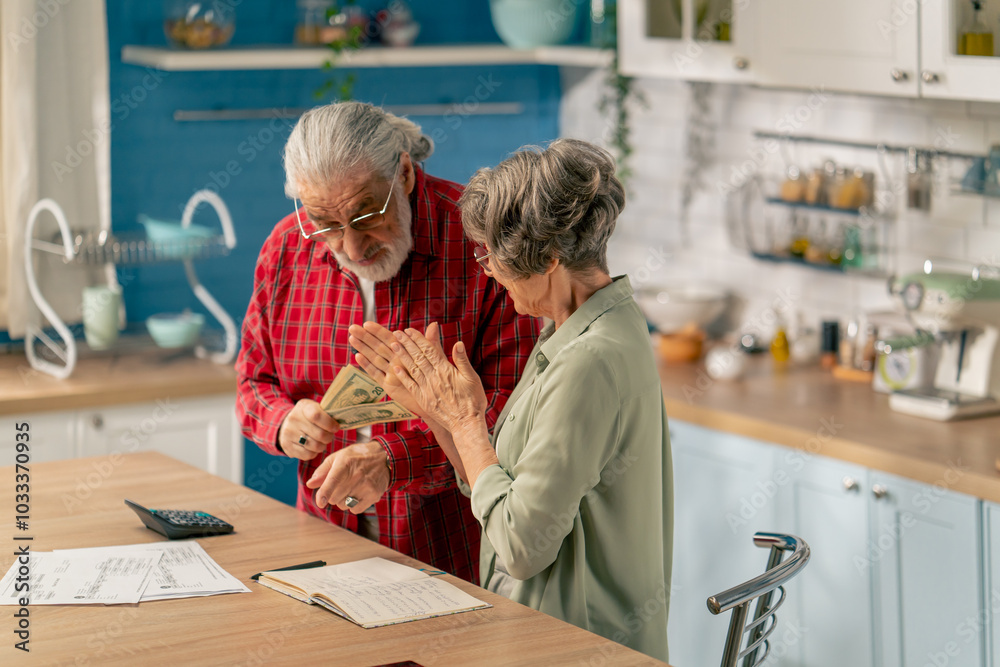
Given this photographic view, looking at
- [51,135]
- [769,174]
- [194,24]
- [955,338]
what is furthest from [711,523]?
[51,135]

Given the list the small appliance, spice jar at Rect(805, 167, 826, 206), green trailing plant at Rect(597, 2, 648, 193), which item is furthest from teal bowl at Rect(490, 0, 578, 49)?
the small appliance

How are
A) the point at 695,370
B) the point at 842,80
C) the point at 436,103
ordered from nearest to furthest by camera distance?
the point at 842,80, the point at 695,370, the point at 436,103

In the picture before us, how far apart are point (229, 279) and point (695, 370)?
5.81 feet

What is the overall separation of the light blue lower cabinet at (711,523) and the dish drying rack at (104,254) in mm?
1587

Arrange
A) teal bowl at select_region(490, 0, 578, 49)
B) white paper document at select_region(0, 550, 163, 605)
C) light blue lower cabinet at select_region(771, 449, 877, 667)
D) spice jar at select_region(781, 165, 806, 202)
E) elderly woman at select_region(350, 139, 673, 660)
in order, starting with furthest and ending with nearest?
teal bowl at select_region(490, 0, 578, 49) → spice jar at select_region(781, 165, 806, 202) → light blue lower cabinet at select_region(771, 449, 877, 667) → white paper document at select_region(0, 550, 163, 605) → elderly woman at select_region(350, 139, 673, 660)

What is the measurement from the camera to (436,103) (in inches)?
184

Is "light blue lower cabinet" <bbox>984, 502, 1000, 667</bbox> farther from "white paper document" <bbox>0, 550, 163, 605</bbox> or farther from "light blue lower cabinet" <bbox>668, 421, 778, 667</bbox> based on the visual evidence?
"white paper document" <bbox>0, 550, 163, 605</bbox>

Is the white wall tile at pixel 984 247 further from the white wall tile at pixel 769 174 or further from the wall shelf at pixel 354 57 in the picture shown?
the wall shelf at pixel 354 57

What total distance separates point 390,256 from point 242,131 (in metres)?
2.29

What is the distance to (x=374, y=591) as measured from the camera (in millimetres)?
1900

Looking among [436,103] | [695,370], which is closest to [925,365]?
[695,370]

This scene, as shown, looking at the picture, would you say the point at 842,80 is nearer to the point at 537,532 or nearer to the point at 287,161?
the point at 287,161

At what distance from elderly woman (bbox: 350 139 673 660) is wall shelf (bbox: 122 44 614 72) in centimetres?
234

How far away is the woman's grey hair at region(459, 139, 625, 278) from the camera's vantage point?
179 centimetres
